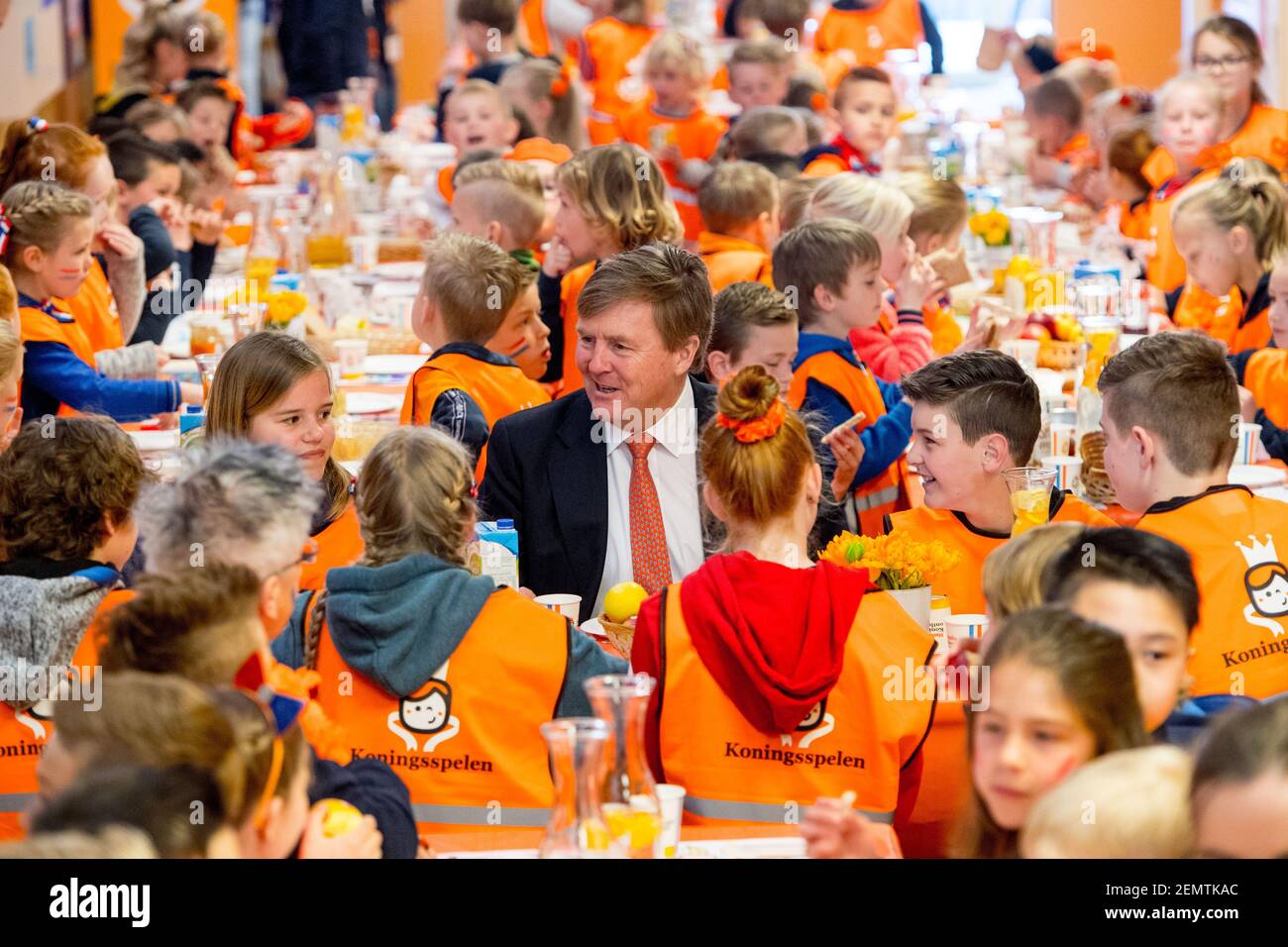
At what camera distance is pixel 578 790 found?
2.08m

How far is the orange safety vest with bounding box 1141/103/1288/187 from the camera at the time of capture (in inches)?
301

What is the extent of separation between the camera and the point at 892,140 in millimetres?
8562

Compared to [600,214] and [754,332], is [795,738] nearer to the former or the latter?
[754,332]

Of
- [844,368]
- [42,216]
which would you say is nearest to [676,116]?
[42,216]

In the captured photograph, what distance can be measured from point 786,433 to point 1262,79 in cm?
911

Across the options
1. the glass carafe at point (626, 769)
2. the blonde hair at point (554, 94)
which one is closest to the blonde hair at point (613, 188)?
the glass carafe at point (626, 769)

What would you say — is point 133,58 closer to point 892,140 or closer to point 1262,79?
point 892,140

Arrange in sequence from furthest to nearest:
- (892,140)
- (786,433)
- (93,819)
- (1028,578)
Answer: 1. (892,140)
2. (786,433)
3. (1028,578)
4. (93,819)

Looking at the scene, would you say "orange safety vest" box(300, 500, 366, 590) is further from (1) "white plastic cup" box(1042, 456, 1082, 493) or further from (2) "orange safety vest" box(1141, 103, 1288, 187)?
(2) "orange safety vest" box(1141, 103, 1288, 187)

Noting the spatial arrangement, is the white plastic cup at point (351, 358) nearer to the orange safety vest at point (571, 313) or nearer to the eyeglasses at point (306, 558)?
the orange safety vest at point (571, 313)

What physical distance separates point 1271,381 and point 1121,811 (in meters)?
3.49

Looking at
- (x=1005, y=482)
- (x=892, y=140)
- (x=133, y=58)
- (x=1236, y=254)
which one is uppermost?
(x=133, y=58)

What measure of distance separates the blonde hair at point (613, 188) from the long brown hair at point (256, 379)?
160cm
